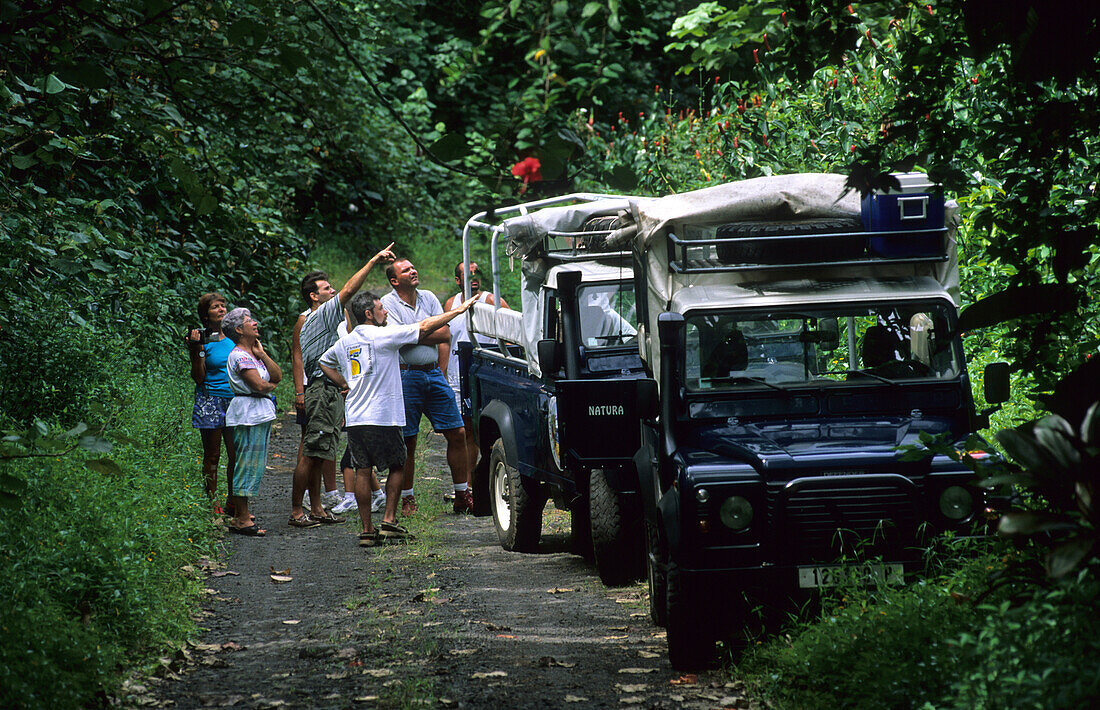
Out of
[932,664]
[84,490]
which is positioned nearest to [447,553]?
[84,490]

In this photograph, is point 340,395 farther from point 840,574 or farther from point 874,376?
point 840,574

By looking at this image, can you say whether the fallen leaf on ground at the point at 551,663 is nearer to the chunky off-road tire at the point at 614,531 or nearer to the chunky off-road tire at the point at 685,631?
the chunky off-road tire at the point at 685,631

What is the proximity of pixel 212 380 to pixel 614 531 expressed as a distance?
12.8 ft

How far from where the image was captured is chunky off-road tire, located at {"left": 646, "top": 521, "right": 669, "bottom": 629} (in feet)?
21.0

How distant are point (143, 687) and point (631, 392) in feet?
11.6

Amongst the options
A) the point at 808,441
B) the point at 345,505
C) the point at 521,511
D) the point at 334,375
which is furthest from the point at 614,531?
the point at 345,505

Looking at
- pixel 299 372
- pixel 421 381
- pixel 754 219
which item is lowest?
pixel 421 381

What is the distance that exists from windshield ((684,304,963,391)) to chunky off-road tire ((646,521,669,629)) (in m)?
0.93

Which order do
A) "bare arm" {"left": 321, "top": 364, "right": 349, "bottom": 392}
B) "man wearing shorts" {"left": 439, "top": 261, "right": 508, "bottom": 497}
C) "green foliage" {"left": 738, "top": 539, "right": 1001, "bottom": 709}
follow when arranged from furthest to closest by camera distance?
"man wearing shorts" {"left": 439, "top": 261, "right": 508, "bottom": 497}, "bare arm" {"left": 321, "top": 364, "right": 349, "bottom": 392}, "green foliage" {"left": 738, "top": 539, "right": 1001, "bottom": 709}

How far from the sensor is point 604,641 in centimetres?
674

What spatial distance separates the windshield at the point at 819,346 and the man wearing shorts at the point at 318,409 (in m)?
3.94

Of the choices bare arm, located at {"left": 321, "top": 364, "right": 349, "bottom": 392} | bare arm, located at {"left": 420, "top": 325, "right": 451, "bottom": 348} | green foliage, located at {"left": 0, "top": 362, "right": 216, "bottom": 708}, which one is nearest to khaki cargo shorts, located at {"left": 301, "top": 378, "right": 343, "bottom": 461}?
bare arm, located at {"left": 321, "top": 364, "right": 349, "bottom": 392}

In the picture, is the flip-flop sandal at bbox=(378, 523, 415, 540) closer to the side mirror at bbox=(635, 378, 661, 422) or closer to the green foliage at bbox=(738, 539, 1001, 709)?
the side mirror at bbox=(635, 378, 661, 422)

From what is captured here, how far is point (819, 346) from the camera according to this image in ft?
22.6
